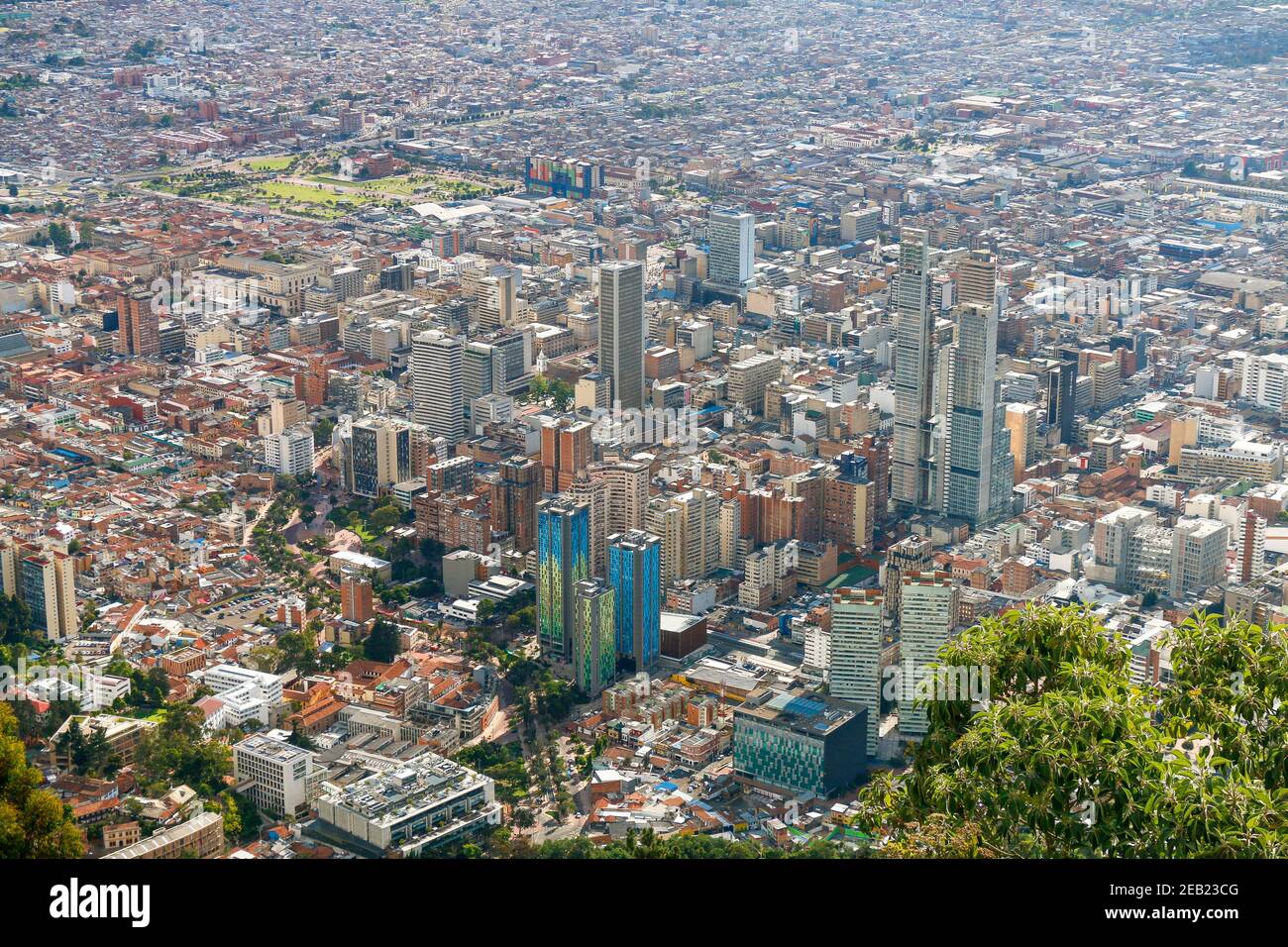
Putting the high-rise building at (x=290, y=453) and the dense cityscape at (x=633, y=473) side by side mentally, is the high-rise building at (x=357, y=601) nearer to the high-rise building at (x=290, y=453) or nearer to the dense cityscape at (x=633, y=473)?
the dense cityscape at (x=633, y=473)

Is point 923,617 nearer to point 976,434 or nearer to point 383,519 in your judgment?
point 976,434

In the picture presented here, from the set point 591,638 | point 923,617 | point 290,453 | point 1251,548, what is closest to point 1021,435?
point 1251,548

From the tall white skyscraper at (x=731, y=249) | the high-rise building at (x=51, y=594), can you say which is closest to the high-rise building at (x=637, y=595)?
the high-rise building at (x=51, y=594)

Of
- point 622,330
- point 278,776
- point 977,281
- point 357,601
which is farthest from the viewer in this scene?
point 622,330

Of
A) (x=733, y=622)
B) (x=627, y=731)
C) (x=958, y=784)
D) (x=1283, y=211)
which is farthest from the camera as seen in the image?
(x=1283, y=211)

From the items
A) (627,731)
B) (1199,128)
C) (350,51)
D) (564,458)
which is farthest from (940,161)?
(627,731)
